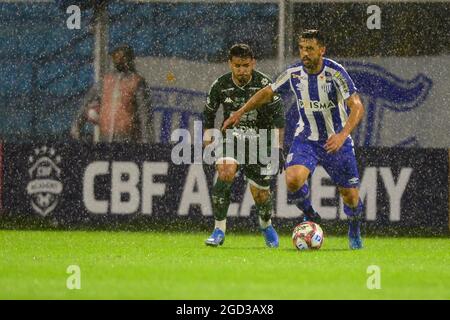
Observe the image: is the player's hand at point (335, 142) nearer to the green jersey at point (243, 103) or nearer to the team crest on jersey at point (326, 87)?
the team crest on jersey at point (326, 87)

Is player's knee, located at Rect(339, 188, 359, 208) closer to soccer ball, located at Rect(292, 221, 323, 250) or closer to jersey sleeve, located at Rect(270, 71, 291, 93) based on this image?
soccer ball, located at Rect(292, 221, 323, 250)

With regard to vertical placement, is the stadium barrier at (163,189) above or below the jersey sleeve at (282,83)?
below

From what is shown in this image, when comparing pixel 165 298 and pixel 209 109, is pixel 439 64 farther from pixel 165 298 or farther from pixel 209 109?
pixel 165 298

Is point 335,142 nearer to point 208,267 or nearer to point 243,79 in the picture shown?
point 243,79

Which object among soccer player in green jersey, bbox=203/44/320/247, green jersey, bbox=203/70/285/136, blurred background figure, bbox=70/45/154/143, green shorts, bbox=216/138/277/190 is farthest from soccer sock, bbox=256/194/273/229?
blurred background figure, bbox=70/45/154/143

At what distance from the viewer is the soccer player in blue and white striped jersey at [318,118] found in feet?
41.2

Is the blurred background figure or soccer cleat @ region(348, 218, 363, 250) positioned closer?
soccer cleat @ region(348, 218, 363, 250)

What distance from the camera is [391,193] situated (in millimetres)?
14922

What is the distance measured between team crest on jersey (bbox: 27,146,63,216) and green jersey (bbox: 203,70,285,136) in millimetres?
2664

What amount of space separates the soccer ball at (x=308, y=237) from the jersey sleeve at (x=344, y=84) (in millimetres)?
1142

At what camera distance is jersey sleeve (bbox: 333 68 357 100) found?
12.4m

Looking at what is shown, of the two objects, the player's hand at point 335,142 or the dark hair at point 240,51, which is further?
the dark hair at point 240,51

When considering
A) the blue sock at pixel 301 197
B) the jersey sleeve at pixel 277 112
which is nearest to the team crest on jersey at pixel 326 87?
the jersey sleeve at pixel 277 112
